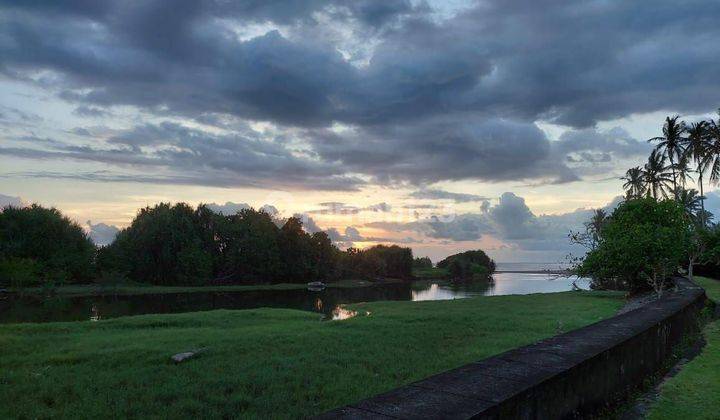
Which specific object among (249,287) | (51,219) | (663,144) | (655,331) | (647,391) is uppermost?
(663,144)

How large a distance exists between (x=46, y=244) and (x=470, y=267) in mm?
102412

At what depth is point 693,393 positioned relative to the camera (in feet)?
23.0

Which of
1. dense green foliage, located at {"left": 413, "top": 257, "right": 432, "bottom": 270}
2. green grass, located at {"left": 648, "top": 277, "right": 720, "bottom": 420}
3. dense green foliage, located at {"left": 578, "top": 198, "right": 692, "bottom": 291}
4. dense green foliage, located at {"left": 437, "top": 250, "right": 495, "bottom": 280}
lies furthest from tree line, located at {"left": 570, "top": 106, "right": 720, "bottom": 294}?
dense green foliage, located at {"left": 413, "top": 257, "right": 432, "bottom": 270}

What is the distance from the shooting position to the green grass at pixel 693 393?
616 centimetres

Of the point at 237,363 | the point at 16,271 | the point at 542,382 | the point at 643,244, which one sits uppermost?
Result: the point at 643,244

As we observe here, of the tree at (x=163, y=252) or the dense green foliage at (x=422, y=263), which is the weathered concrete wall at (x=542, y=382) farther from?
the dense green foliage at (x=422, y=263)

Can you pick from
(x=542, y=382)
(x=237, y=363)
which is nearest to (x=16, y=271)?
(x=237, y=363)

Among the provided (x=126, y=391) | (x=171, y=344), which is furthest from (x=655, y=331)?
(x=171, y=344)

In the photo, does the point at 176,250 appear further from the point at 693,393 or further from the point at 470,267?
the point at 693,393

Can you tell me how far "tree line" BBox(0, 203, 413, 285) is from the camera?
6788 cm

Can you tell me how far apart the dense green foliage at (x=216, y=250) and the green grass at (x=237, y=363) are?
6685cm

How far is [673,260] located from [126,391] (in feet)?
89.5

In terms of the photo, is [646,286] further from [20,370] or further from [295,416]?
[20,370]

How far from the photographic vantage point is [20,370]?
1176 centimetres
